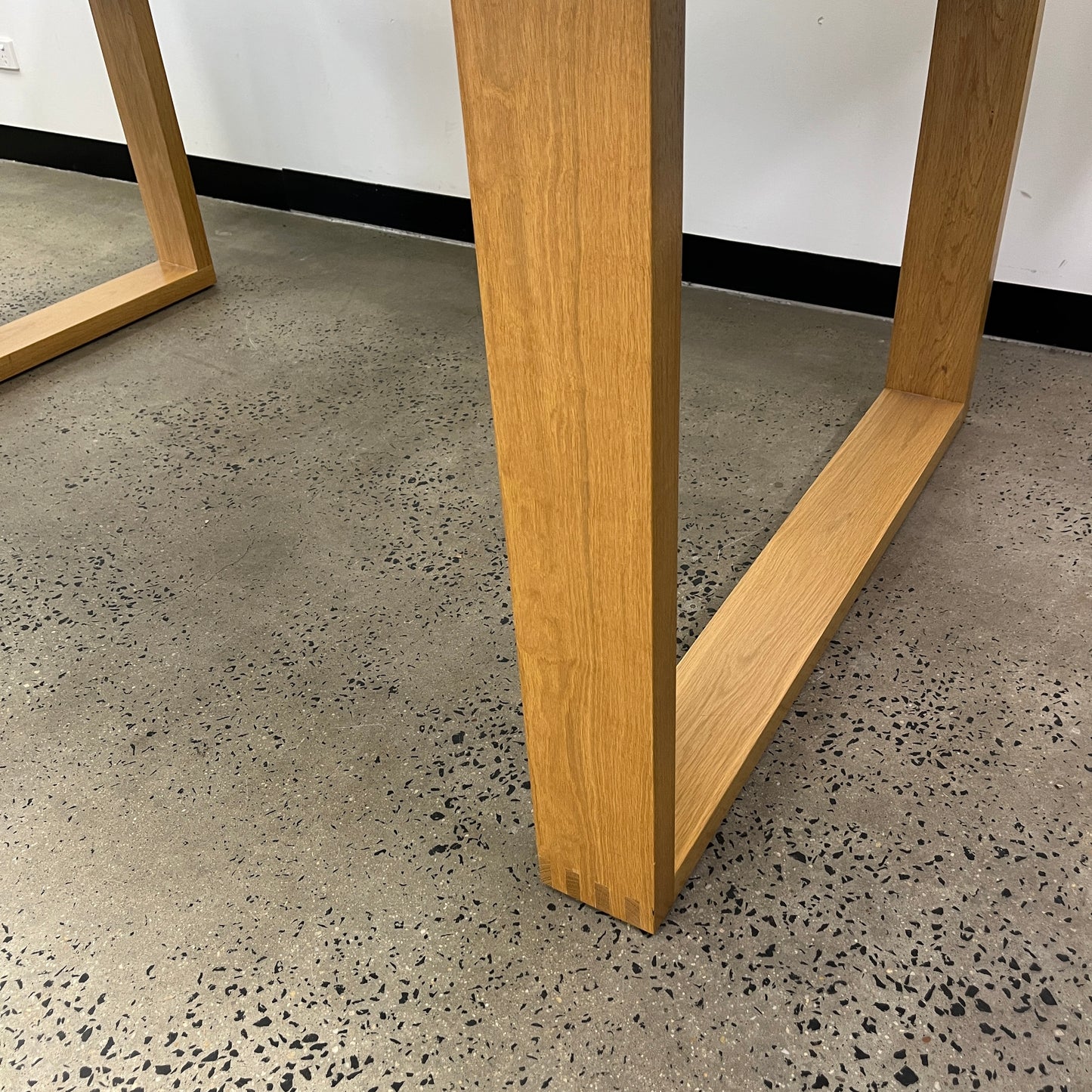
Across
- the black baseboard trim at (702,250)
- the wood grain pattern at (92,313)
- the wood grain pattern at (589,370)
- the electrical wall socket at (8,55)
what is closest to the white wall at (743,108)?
the black baseboard trim at (702,250)

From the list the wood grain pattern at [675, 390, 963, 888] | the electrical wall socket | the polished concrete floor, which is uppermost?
the electrical wall socket

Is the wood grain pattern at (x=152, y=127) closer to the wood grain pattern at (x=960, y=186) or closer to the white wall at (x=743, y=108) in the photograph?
the white wall at (x=743, y=108)

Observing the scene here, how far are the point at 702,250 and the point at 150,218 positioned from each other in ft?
4.16

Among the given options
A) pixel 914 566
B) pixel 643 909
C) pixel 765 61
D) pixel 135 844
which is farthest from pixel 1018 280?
pixel 135 844

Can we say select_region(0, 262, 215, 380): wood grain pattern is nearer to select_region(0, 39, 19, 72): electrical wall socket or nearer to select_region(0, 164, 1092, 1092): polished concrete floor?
select_region(0, 164, 1092, 1092): polished concrete floor

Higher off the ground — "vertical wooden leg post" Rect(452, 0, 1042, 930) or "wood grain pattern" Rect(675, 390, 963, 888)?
"vertical wooden leg post" Rect(452, 0, 1042, 930)

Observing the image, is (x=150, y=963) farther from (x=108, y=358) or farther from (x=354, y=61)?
(x=354, y=61)

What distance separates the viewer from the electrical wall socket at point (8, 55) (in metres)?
3.09

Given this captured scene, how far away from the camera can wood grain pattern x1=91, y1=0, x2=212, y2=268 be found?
204 cm

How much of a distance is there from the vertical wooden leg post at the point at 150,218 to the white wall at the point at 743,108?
19.8 inches

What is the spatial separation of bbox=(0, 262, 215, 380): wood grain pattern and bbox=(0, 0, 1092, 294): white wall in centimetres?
59

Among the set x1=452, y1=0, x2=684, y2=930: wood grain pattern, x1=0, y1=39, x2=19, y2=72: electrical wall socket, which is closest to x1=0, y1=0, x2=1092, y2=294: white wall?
x1=0, y1=39, x2=19, y2=72: electrical wall socket

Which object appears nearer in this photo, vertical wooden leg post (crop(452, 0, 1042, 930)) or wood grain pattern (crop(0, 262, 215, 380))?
vertical wooden leg post (crop(452, 0, 1042, 930))

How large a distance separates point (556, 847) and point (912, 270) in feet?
3.63
